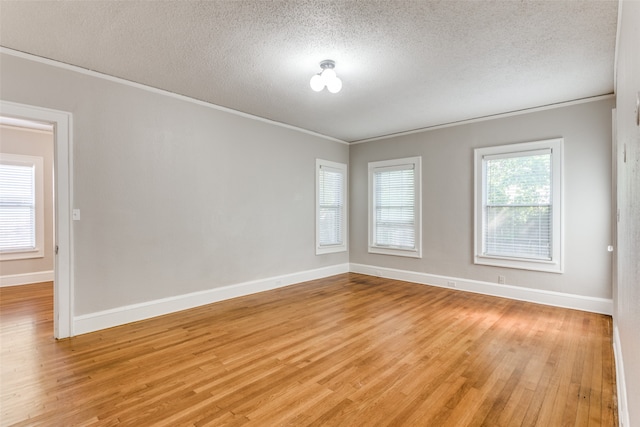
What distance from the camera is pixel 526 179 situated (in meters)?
4.55

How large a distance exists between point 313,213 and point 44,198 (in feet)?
16.2

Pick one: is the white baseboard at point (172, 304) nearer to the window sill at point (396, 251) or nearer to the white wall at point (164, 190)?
the white wall at point (164, 190)

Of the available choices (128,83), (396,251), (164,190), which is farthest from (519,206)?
(128,83)

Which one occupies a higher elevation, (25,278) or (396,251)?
(396,251)

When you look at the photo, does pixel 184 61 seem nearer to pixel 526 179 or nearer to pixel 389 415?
pixel 389 415

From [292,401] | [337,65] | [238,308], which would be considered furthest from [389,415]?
[337,65]

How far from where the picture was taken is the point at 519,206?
4.58 m

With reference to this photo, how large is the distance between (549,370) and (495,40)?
2.80 metres

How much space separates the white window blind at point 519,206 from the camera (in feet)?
14.4

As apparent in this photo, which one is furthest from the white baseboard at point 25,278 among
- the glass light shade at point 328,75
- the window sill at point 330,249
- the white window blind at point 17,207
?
→ the glass light shade at point 328,75

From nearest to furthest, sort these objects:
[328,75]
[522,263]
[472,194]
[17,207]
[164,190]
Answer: [328,75] → [164,190] → [522,263] → [472,194] → [17,207]

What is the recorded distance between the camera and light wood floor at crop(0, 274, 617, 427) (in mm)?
2021

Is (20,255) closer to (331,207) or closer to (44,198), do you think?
(44,198)

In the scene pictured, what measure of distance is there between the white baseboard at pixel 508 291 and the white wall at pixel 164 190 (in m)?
1.93
